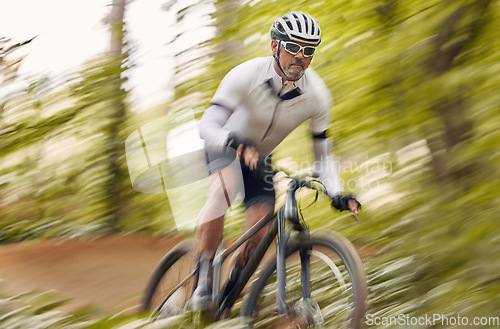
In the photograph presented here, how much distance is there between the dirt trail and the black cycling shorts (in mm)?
1045

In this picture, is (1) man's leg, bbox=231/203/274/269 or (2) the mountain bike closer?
(2) the mountain bike

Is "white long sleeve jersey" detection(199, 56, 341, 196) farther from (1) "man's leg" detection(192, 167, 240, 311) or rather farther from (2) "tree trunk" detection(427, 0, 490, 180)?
(2) "tree trunk" detection(427, 0, 490, 180)

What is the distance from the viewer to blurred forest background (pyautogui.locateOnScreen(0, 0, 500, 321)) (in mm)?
2662

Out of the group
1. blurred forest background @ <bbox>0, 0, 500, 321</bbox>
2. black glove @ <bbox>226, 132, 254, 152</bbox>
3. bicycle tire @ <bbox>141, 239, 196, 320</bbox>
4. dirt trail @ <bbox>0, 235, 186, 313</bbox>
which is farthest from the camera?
dirt trail @ <bbox>0, 235, 186, 313</bbox>

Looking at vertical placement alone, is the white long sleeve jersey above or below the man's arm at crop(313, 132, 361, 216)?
above

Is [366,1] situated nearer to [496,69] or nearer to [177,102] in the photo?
[496,69]

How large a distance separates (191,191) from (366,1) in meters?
1.65

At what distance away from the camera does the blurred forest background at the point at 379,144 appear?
2662mm

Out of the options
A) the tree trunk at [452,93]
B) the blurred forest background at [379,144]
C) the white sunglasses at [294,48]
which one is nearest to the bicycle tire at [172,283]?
the blurred forest background at [379,144]

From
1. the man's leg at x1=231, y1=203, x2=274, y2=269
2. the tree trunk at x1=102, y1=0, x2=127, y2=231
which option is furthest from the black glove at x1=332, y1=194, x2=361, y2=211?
the tree trunk at x1=102, y1=0, x2=127, y2=231

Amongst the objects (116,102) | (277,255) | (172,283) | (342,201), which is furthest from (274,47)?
(116,102)

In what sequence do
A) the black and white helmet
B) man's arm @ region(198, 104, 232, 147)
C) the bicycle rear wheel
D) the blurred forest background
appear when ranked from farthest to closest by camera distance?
the blurred forest background → the black and white helmet → man's arm @ region(198, 104, 232, 147) → the bicycle rear wheel

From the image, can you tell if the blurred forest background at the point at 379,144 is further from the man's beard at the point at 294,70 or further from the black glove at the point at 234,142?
the black glove at the point at 234,142

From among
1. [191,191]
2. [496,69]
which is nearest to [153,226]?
[191,191]
